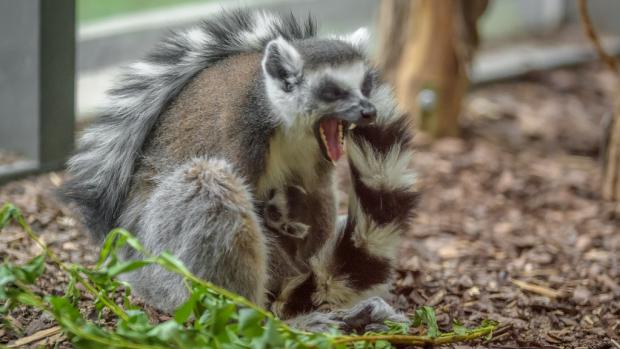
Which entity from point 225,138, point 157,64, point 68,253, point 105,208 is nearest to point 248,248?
point 225,138

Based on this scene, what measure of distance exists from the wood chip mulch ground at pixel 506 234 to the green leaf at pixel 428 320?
217 millimetres

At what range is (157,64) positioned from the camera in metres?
4.67

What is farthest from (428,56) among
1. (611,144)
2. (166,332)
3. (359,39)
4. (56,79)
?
(166,332)

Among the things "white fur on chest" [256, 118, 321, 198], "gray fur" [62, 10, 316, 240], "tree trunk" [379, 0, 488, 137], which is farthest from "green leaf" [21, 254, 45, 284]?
"tree trunk" [379, 0, 488, 137]

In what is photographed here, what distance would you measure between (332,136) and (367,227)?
19.4 inches

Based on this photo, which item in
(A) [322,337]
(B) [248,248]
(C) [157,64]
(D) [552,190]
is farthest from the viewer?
(D) [552,190]

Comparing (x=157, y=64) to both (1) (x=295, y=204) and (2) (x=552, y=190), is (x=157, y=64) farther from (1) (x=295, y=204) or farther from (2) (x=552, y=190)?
(2) (x=552, y=190)

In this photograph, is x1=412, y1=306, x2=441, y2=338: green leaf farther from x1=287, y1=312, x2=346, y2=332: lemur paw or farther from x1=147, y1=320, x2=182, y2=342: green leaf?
x1=147, y1=320, x2=182, y2=342: green leaf

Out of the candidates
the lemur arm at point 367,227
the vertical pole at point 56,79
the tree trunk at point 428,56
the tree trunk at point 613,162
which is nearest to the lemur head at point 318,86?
the lemur arm at point 367,227

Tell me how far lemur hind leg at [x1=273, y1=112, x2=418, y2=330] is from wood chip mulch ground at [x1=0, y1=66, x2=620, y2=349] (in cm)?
45

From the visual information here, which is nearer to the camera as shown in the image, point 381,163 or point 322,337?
point 322,337

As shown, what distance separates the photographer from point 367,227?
14.6 ft

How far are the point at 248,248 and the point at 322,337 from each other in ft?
2.30

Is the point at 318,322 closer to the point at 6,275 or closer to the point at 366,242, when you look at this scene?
the point at 366,242
